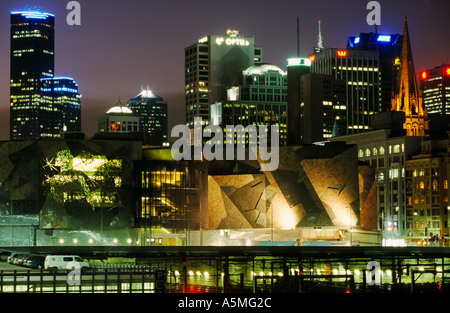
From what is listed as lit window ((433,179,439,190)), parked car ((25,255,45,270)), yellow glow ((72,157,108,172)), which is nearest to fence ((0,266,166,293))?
parked car ((25,255,45,270))

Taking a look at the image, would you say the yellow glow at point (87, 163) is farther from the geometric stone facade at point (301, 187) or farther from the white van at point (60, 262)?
the white van at point (60, 262)

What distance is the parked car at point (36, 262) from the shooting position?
3265 inches

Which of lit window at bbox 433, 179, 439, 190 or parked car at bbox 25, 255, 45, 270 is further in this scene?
lit window at bbox 433, 179, 439, 190

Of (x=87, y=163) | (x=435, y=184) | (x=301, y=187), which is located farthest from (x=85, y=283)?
(x=435, y=184)

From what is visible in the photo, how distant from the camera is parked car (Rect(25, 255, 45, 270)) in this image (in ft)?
272

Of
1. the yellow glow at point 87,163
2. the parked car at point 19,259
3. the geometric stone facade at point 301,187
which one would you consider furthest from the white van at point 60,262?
the geometric stone facade at point 301,187

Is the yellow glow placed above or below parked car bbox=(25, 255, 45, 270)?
above

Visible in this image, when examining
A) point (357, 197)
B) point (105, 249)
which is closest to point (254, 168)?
point (357, 197)

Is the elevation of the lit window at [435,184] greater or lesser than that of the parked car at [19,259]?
greater

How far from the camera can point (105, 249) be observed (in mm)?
101938

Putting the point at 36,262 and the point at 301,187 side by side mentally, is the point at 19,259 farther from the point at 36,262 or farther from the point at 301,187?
the point at 301,187

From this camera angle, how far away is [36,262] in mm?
83688

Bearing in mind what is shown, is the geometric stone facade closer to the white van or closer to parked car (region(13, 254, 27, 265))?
parked car (region(13, 254, 27, 265))

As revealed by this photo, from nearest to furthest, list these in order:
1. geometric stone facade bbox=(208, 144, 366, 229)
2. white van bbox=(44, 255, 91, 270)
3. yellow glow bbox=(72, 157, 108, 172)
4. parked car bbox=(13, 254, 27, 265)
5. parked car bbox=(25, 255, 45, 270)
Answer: white van bbox=(44, 255, 91, 270)
parked car bbox=(25, 255, 45, 270)
parked car bbox=(13, 254, 27, 265)
yellow glow bbox=(72, 157, 108, 172)
geometric stone facade bbox=(208, 144, 366, 229)
